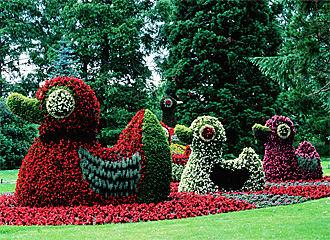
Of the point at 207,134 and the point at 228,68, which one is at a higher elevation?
the point at 228,68

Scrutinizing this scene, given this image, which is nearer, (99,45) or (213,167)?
(213,167)

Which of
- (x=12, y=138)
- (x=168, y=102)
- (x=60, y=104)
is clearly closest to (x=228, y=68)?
(x=168, y=102)

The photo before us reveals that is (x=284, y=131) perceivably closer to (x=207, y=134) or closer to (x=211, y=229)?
(x=207, y=134)

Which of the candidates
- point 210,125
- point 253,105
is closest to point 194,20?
point 253,105

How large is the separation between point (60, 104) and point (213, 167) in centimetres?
389

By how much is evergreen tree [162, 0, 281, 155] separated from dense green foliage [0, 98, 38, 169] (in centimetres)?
830

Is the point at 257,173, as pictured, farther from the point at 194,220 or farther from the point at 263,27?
the point at 263,27

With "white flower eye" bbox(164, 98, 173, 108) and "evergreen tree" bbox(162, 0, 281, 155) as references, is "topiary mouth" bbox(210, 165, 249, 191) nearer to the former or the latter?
"white flower eye" bbox(164, 98, 173, 108)

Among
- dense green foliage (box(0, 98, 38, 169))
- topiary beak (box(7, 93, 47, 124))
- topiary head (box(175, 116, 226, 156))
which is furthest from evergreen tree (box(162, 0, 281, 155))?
topiary beak (box(7, 93, 47, 124))

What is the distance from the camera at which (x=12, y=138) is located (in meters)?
18.8

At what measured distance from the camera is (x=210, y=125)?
8.82 meters

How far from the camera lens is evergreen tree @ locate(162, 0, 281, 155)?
1884cm

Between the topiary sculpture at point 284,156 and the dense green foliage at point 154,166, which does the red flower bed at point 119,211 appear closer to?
the dense green foliage at point 154,166

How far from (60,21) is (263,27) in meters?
14.8
